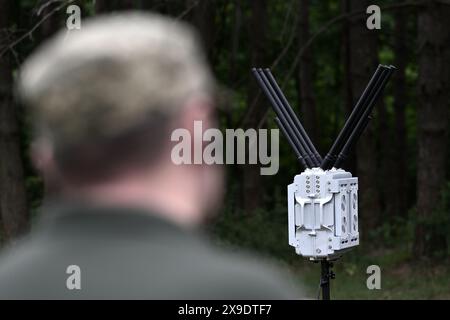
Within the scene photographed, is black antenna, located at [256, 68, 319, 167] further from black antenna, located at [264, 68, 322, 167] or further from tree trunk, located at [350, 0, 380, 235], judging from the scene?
tree trunk, located at [350, 0, 380, 235]

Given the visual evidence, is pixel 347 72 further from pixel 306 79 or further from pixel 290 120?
pixel 290 120

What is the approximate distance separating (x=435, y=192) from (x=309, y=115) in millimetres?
8916

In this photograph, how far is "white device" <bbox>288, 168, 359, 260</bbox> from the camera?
867cm

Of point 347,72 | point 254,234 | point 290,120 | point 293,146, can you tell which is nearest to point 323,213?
point 293,146

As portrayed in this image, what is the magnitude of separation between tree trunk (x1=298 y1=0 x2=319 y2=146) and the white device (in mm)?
15097

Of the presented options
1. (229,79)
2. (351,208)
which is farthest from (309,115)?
(351,208)

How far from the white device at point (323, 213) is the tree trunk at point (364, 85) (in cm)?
972

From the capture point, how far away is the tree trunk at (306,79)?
78.5ft

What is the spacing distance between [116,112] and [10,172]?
1714 centimetres

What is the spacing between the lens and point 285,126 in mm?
9359

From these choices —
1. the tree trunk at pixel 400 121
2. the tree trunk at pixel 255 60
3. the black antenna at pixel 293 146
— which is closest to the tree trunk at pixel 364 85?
the tree trunk at pixel 255 60

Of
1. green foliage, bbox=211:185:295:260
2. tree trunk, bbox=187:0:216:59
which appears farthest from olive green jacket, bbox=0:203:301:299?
tree trunk, bbox=187:0:216:59

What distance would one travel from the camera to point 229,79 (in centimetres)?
2741

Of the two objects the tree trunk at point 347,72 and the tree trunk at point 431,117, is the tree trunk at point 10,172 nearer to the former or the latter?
the tree trunk at point 347,72
